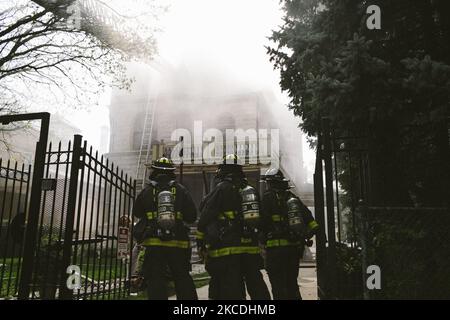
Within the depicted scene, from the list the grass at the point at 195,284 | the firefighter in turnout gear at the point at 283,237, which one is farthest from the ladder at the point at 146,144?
the firefighter in turnout gear at the point at 283,237

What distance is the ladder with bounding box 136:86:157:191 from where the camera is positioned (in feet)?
62.7

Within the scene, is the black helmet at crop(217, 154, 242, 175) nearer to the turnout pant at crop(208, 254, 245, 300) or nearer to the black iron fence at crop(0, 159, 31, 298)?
the turnout pant at crop(208, 254, 245, 300)

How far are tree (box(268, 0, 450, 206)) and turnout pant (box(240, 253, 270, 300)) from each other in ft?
6.55

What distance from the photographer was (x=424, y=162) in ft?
17.5

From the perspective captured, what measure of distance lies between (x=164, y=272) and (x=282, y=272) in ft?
5.01

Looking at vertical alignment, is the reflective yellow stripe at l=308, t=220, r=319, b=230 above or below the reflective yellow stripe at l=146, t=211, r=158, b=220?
below

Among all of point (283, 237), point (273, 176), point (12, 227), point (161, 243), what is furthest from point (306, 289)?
point (12, 227)

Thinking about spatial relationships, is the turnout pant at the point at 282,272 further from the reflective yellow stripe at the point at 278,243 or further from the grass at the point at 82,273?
the grass at the point at 82,273

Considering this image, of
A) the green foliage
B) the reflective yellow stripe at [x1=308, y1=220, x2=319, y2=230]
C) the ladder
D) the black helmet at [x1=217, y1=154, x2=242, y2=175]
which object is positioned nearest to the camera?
the green foliage

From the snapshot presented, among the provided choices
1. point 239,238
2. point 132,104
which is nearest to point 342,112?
point 239,238

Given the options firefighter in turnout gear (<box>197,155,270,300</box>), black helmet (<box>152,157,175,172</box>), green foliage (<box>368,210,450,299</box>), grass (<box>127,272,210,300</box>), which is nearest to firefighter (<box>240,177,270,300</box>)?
firefighter in turnout gear (<box>197,155,270,300</box>)

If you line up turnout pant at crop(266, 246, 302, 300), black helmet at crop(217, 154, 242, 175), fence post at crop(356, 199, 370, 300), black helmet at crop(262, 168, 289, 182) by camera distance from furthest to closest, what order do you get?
1. black helmet at crop(262, 168, 289, 182)
2. turnout pant at crop(266, 246, 302, 300)
3. black helmet at crop(217, 154, 242, 175)
4. fence post at crop(356, 199, 370, 300)

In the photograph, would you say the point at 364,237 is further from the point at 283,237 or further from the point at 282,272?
the point at 282,272
